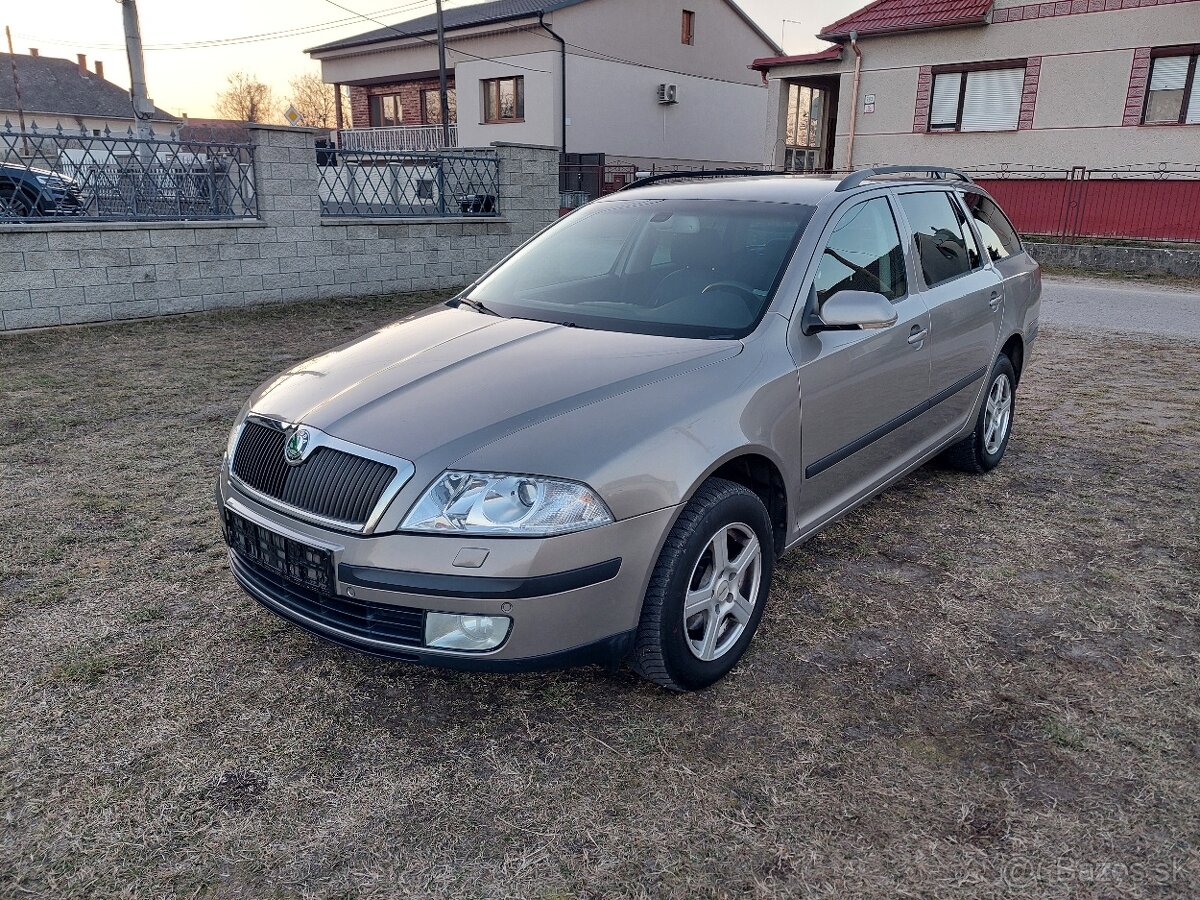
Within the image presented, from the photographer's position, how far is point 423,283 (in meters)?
12.0

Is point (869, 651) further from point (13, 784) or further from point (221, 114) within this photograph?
point (221, 114)

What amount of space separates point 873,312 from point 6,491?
14.4 ft

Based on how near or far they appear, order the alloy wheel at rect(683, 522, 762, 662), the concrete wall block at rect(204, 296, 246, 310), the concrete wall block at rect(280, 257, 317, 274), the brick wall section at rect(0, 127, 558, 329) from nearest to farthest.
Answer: the alloy wheel at rect(683, 522, 762, 662) < the brick wall section at rect(0, 127, 558, 329) < the concrete wall block at rect(204, 296, 246, 310) < the concrete wall block at rect(280, 257, 317, 274)

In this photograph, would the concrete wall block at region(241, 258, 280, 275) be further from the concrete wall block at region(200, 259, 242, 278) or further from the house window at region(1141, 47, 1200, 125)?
the house window at region(1141, 47, 1200, 125)

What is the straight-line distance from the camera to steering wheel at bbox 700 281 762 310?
3.30 m

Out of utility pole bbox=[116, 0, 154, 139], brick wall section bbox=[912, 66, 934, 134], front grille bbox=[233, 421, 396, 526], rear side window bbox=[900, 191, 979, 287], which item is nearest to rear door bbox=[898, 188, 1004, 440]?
rear side window bbox=[900, 191, 979, 287]

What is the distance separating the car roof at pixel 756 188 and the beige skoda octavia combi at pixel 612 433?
0.03 m

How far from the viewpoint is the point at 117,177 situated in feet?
29.3

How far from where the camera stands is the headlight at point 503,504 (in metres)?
2.45

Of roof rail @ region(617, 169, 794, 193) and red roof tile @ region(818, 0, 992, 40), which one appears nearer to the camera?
roof rail @ region(617, 169, 794, 193)

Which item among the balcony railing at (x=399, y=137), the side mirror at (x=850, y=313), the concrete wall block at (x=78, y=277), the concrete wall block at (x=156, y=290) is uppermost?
the balcony railing at (x=399, y=137)

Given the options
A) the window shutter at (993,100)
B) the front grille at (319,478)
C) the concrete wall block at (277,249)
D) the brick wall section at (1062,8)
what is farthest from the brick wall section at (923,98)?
the front grille at (319,478)

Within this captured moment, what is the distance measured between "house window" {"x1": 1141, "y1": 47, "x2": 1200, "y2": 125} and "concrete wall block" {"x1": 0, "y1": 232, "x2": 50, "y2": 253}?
63.3 ft

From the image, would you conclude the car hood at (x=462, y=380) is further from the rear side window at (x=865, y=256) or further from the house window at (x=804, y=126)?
the house window at (x=804, y=126)
